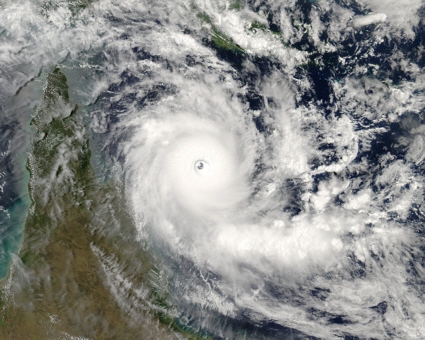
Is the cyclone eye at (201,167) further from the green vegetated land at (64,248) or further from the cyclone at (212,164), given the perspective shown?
the green vegetated land at (64,248)

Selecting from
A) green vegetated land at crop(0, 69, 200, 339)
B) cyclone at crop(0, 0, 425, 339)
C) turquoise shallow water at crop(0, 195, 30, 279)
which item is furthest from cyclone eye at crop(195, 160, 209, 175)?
turquoise shallow water at crop(0, 195, 30, 279)

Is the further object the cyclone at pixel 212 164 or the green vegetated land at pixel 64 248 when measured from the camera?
the green vegetated land at pixel 64 248

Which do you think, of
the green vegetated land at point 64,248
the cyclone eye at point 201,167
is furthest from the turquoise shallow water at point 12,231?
the cyclone eye at point 201,167

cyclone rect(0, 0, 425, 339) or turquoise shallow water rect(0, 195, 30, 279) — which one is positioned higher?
cyclone rect(0, 0, 425, 339)

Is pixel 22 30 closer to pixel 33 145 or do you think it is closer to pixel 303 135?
pixel 33 145

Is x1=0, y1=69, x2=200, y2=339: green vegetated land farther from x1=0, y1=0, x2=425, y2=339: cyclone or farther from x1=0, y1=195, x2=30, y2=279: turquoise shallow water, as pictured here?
x1=0, y1=195, x2=30, y2=279: turquoise shallow water
